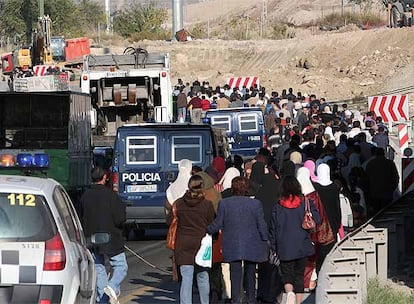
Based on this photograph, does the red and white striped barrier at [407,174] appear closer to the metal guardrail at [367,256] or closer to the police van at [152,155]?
the metal guardrail at [367,256]

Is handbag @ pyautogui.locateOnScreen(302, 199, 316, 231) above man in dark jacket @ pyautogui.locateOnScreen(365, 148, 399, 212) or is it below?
above

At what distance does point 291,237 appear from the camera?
1263 centimetres

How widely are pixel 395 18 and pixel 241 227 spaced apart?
2383 inches

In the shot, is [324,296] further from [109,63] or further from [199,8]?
[199,8]

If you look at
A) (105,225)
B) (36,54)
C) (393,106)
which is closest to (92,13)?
(36,54)

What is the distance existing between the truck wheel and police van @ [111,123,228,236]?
50.7 meters

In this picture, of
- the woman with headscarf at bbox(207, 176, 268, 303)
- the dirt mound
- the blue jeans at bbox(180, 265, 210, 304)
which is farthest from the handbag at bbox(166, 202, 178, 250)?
the dirt mound

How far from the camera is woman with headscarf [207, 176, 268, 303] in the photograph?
12.5 metres

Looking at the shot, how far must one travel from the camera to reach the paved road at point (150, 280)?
49.5ft

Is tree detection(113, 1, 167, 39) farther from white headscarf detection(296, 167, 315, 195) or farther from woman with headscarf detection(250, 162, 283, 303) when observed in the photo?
white headscarf detection(296, 167, 315, 195)

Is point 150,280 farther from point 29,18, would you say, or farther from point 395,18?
point 29,18

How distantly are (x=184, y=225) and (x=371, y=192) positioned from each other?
8.44 meters

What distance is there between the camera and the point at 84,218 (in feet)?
42.7

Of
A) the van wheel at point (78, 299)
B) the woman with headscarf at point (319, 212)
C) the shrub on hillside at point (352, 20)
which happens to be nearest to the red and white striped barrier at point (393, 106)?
the woman with headscarf at point (319, 212)
